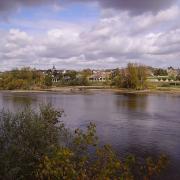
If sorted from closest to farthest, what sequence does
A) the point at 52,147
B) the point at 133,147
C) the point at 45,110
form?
1. the point at 52,147
2. the point at 45,110
3. the point at 133,147

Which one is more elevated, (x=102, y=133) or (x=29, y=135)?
(x=29, y=135)

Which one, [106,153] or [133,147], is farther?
[133,147]

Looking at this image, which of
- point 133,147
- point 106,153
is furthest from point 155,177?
point 106,153

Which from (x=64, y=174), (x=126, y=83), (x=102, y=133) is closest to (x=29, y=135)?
(x=64, y=174)

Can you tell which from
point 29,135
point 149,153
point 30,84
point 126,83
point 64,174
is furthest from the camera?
point 30,84

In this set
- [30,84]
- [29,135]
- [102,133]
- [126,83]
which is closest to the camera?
[29,135]

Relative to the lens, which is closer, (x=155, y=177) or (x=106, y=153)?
(x=106, y=153)

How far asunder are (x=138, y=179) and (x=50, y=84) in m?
108

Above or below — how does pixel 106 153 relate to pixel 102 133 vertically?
above

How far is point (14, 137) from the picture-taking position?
12.8 m

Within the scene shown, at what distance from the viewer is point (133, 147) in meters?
23.3

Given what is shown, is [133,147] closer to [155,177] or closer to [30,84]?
[155,177]

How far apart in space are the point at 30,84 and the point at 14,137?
105m

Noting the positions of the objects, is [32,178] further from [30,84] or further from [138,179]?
[30,84]
